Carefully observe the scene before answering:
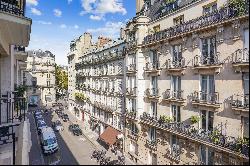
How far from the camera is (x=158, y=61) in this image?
88.5ft

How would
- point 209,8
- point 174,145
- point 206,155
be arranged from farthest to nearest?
point 174,145, point 209,8, point 206,155

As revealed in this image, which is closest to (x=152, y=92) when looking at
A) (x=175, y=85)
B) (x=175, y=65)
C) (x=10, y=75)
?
(x=175, y=85)

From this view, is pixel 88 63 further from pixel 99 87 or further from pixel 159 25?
pixel 159 25

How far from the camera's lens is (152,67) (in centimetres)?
2823

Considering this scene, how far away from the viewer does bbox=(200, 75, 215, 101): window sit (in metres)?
20.2

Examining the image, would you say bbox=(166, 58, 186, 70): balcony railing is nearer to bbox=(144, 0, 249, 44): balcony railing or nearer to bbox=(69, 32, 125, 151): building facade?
bbox=(144, 0, 249, 44): balcony railing

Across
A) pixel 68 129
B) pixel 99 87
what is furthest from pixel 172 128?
pixel 68 129

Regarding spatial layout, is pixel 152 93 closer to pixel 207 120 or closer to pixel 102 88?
pixel 207 120

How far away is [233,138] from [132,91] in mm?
15401

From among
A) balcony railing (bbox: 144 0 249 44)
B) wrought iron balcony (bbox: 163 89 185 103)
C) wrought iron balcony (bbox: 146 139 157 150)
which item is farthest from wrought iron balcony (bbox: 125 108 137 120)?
balcony railing (bbox: 144 0 249 44)

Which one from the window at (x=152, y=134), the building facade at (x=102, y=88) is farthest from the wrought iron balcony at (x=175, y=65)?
the building facade at (x=102, y=88)

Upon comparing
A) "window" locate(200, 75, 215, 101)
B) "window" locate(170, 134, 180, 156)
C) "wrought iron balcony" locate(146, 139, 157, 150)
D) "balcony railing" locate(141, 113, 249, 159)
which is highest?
"window" locate(200, 75, 215, 101)

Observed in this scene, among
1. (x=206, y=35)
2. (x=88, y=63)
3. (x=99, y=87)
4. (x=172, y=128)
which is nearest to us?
(x=206, y=35)

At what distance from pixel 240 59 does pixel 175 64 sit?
765cm
